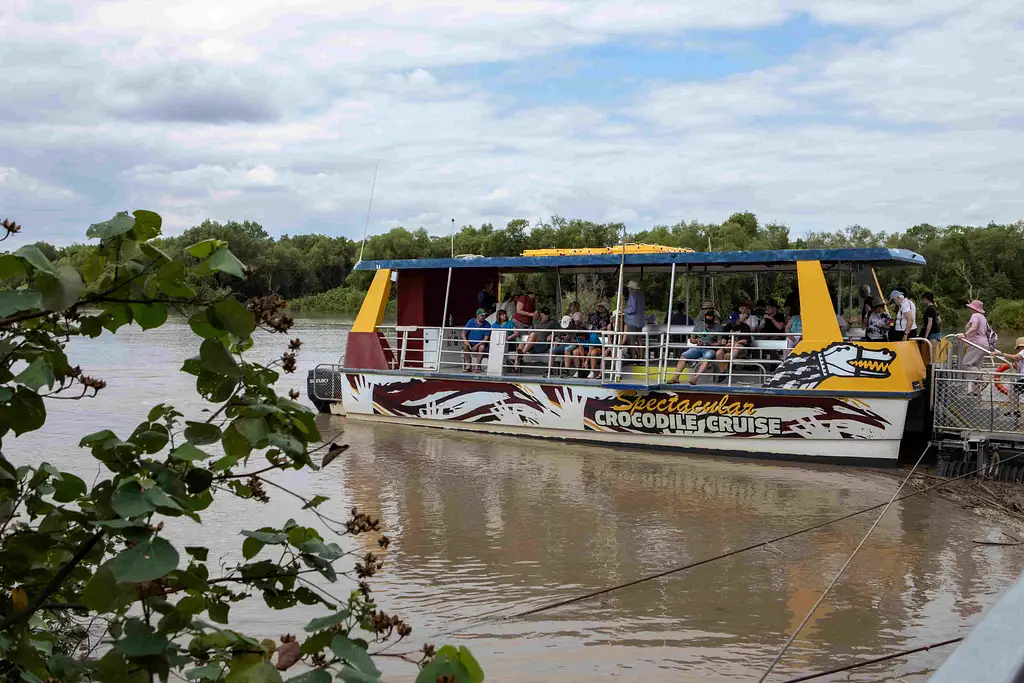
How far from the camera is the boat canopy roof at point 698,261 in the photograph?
43.9 feet

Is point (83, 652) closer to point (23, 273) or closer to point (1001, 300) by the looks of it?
point (23, 273)

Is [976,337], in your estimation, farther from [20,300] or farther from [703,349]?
[20,300]

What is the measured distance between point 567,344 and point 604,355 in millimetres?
659

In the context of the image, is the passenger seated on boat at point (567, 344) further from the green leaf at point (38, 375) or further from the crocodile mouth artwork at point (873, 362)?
the green leaf at point (38, 375)

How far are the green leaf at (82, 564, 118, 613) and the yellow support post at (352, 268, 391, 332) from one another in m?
15.2

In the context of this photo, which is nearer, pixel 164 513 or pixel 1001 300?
pixel 164 513

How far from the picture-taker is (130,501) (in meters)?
2.06

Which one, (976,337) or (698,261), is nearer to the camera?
(976,337)

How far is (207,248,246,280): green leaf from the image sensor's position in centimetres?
207

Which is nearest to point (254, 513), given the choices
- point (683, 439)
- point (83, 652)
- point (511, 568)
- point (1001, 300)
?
point (511, 568)

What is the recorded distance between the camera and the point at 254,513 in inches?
425

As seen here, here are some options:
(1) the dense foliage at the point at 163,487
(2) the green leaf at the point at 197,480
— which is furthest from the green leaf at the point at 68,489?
(2) the green leaf at the point at 197,480

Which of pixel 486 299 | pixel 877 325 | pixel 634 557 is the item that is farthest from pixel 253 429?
pixel 486 299

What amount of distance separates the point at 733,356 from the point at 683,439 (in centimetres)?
140
